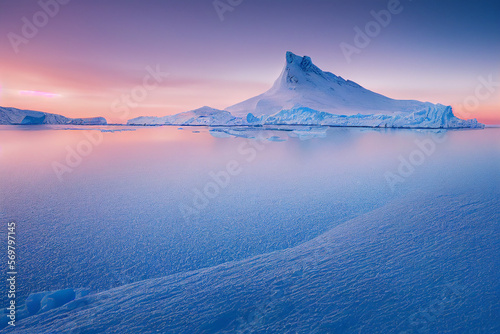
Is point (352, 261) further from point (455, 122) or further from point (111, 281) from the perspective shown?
point (455, 122)

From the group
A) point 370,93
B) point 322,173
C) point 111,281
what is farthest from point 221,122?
point 370,93

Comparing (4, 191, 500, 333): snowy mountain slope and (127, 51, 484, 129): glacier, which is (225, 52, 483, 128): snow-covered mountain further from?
(4, 191, 500, 333): snowy mountain slope

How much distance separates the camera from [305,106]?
61.1 meters

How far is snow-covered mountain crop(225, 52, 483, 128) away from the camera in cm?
4622

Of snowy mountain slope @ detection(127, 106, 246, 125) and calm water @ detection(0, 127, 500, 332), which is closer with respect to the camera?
calm water @ detection(0, 127, 500, 332)

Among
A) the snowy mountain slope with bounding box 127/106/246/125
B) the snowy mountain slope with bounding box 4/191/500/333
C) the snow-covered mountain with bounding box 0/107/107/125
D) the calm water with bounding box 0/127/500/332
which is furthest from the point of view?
the snowy mountain slope with bounding box 127/106/246/125

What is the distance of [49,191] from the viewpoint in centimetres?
464

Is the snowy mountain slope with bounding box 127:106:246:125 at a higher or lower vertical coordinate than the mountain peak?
lower

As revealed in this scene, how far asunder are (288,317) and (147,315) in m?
0.93

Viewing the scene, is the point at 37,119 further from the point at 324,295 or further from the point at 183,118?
the point at 324,295

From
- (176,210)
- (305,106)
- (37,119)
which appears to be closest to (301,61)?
(305,106)

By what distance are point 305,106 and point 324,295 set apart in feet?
207

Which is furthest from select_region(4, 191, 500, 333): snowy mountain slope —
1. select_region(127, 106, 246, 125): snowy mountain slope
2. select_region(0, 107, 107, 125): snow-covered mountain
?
select_region(0, 107, 107, 125): snow-covered mountain

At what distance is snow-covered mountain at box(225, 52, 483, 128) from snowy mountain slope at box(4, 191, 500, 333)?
144 feet
